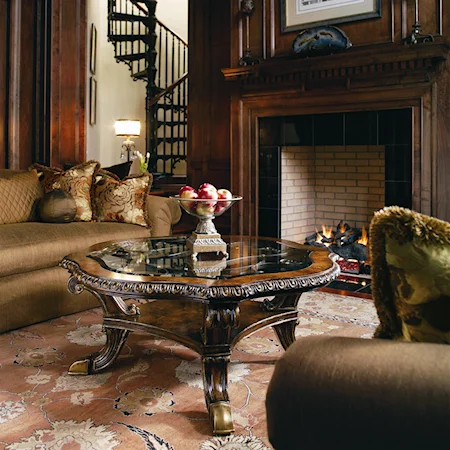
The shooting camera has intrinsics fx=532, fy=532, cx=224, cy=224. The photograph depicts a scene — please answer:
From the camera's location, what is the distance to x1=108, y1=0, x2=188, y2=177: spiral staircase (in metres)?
7.62

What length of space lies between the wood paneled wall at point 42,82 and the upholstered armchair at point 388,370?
5091 millimetres

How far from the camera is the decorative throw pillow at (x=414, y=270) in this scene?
2.37ft

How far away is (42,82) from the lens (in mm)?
5465

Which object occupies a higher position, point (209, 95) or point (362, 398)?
point (209, 95)

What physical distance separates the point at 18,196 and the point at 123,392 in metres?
1.90

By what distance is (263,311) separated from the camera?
234 cm

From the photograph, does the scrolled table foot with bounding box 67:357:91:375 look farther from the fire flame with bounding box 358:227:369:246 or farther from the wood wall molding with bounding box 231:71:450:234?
the fire flame with bounding box 358:227:369:246

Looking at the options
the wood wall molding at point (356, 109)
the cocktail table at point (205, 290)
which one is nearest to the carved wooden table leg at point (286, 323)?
the cocktail table at point (205, 290)

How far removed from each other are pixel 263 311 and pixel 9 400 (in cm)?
107

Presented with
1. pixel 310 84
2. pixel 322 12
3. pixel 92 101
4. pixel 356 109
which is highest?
pixel 322 12

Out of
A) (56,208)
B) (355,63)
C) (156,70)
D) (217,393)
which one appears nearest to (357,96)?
(355,63)

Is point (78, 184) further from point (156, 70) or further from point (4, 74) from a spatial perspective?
point (156, 70)

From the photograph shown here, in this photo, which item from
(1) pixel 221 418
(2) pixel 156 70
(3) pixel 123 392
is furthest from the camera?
(2) pixel 156 70

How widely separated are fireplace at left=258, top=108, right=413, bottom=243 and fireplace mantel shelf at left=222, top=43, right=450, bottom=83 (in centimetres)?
36
